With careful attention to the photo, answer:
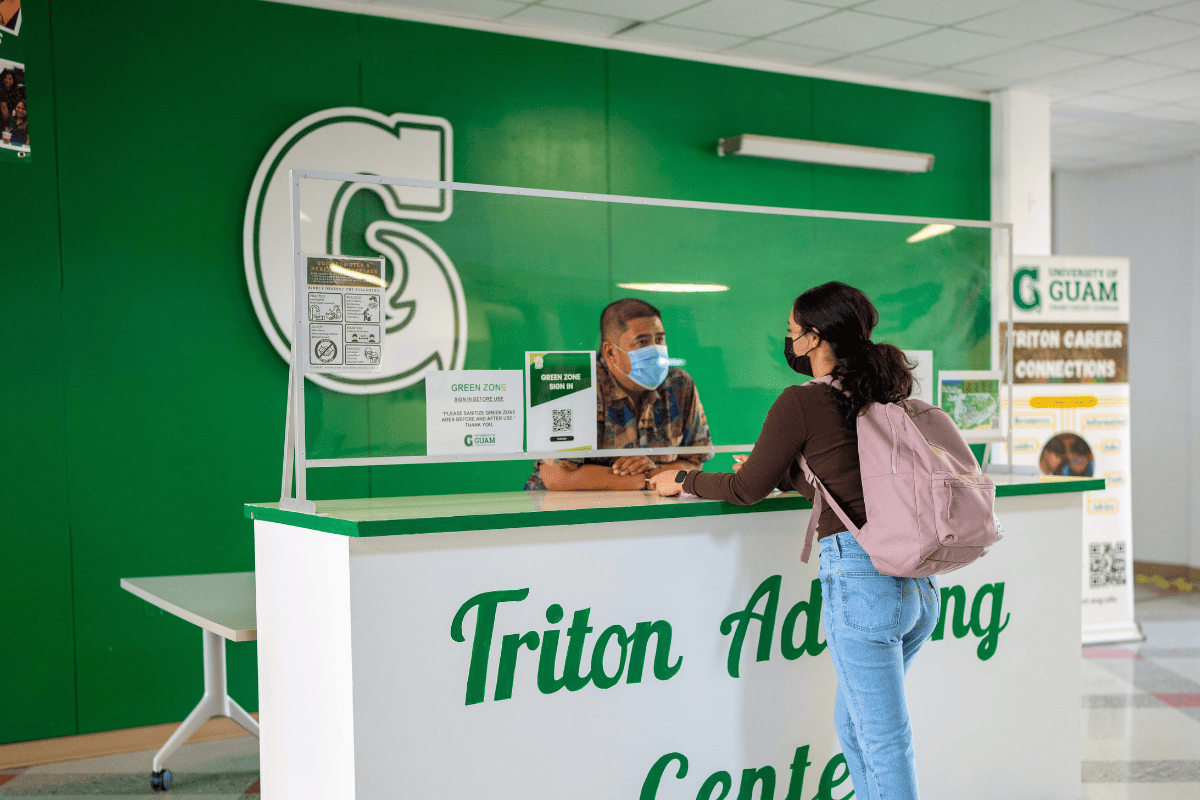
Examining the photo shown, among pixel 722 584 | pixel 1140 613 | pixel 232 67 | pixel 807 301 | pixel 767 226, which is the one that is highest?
pixel 232 67

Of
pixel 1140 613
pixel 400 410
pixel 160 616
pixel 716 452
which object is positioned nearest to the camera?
pixel 400 410

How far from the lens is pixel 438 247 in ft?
8.82

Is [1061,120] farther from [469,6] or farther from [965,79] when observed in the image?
[469,6]

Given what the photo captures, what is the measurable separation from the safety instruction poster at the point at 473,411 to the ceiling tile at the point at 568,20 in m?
2.60

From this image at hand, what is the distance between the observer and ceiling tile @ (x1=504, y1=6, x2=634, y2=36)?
4832 mm

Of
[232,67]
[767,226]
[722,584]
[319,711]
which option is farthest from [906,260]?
[232,67]

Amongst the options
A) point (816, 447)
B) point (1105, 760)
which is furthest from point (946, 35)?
point (816, 447)

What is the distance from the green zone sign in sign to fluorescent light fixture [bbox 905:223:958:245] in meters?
1.21

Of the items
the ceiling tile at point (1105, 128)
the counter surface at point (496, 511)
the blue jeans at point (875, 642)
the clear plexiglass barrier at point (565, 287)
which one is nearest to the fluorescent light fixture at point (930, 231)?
the clear plexiglass barrier at point (565, 287)

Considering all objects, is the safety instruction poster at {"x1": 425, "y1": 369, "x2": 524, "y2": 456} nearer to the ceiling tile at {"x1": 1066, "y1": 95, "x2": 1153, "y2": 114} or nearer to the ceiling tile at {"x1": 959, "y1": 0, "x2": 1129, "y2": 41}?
the ceiling tile at {"x1": 959, "y1": 0, "x2": 1129, "y2": 41}

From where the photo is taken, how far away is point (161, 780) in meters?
3.69

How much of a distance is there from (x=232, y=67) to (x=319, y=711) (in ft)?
9.69

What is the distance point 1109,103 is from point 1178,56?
0.96 metres

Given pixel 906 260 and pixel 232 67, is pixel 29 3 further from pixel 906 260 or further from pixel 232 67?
pixel 906 260
